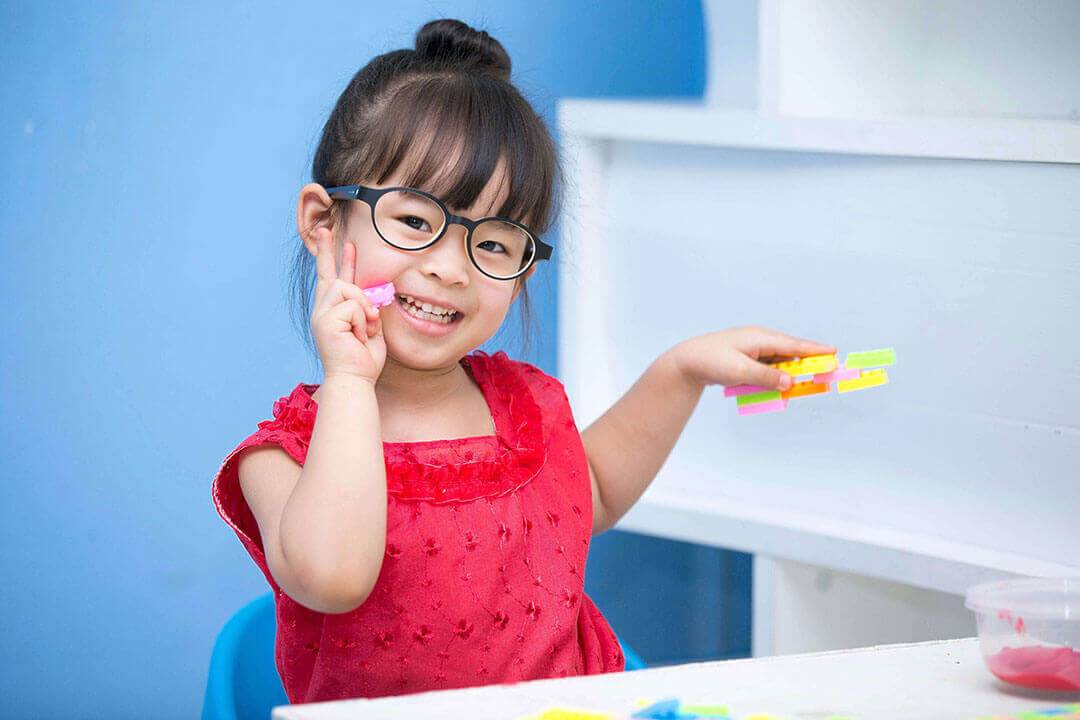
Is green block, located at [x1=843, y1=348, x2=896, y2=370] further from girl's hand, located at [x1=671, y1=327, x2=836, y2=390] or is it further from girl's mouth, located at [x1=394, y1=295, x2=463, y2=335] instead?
girl's mouth, located at [x1=394, y1=295, x2=463, y2=335]

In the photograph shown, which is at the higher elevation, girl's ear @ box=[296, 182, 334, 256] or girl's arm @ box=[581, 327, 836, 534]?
girl's ear @ box=[296, 182, 334, 256]

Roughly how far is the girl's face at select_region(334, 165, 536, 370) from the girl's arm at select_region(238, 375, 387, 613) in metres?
0.07

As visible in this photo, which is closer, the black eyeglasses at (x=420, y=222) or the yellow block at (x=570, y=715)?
the yellow block at (x=570, y=715)

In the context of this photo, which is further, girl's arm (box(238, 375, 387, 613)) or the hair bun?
the hair bun

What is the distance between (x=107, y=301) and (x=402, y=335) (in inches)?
20.0

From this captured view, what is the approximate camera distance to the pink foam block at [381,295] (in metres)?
0.85

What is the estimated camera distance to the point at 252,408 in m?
1.38

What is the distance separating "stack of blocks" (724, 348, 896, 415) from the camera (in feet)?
2.81

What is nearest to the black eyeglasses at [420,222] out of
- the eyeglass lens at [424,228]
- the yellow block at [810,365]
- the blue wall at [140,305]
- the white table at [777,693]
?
the eyeglass lens at [424,228]

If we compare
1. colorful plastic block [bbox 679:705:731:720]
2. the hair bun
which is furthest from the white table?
the hair bun

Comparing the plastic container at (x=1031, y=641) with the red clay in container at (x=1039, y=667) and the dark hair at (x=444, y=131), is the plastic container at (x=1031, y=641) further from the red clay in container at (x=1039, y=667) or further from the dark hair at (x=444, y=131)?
the dark hair at (x=444, y=131)

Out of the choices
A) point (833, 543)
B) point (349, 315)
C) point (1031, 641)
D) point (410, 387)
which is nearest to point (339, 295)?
point (349, 315)

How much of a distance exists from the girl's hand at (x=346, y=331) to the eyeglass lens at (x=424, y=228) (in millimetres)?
44

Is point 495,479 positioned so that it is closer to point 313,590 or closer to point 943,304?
point 313,590
